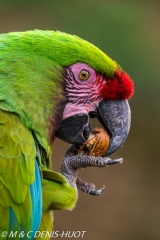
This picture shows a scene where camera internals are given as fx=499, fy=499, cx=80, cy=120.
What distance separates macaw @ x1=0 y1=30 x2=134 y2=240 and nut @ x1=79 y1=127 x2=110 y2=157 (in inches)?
1.0

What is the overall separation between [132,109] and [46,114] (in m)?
3.20

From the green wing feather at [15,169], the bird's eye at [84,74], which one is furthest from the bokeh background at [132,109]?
the green wing feather at [15,169]

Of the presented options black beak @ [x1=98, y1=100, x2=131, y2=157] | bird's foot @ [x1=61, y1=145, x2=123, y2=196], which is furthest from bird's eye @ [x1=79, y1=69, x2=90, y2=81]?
bird's foot @ [x1=61, y1=145, x2=123, y2=196]

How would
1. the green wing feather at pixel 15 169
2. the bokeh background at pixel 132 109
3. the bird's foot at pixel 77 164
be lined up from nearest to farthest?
the green wing feather at pixel 15 169 < the bird's foot at pixel 77 164 < the bokeh background at pixel 132 109

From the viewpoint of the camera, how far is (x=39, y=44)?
2.13 meters

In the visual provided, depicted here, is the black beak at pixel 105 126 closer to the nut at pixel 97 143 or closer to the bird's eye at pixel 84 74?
the nut at pixel 97 143

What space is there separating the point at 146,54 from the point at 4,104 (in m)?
3.35

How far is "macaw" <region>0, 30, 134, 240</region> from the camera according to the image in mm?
1989

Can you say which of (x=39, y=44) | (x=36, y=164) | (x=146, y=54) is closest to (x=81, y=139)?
(x=36, y=164)

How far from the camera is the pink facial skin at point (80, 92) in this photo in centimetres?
221

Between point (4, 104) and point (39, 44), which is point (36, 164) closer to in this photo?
point (4, 104)

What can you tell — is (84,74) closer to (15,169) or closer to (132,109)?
(15,169)

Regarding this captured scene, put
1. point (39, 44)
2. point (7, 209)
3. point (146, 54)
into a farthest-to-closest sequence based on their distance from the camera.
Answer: point (146, 54)
point (39, 44)
point (7, 209)

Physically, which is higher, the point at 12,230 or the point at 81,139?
the point at 81,139
